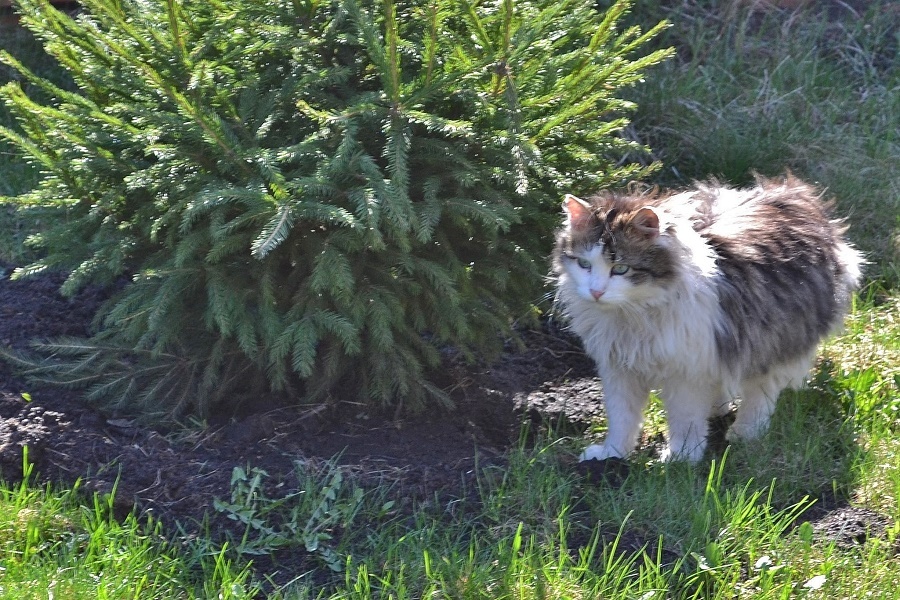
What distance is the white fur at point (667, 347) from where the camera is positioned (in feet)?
11.1

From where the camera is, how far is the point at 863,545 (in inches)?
122

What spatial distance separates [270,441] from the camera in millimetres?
3412

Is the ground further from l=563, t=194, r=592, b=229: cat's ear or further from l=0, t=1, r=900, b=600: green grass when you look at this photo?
l=563, t=194, r=592, b=229: cat's ear

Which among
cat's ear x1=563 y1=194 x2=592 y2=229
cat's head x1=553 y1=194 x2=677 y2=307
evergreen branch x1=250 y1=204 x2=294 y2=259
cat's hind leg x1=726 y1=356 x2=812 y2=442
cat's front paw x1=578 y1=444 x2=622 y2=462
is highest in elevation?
evergreen branch x1=250 y1=204 x2=294 y2=259

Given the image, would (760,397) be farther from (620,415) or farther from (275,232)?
(275,232)

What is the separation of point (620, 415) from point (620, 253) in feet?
2.15

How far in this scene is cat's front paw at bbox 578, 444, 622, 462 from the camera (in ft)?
11.9

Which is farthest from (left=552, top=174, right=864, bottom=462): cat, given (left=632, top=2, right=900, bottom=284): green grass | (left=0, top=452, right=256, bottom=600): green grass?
(left=0, top=452, right=256, bottom=600): green grass

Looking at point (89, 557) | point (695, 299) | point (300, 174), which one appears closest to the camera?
point (89, 557)

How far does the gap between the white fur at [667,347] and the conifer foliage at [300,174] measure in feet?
1.09

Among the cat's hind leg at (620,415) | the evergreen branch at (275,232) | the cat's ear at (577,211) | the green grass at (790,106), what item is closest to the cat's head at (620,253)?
the cat's ear at (577,211)

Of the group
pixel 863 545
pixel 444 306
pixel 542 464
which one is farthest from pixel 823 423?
pixel 444 306

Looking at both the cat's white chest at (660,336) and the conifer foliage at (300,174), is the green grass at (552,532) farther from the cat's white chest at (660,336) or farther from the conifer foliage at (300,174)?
the conifer foliage at (300,174)

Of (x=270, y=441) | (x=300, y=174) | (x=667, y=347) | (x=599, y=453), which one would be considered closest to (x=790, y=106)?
(x=667, y=347)
